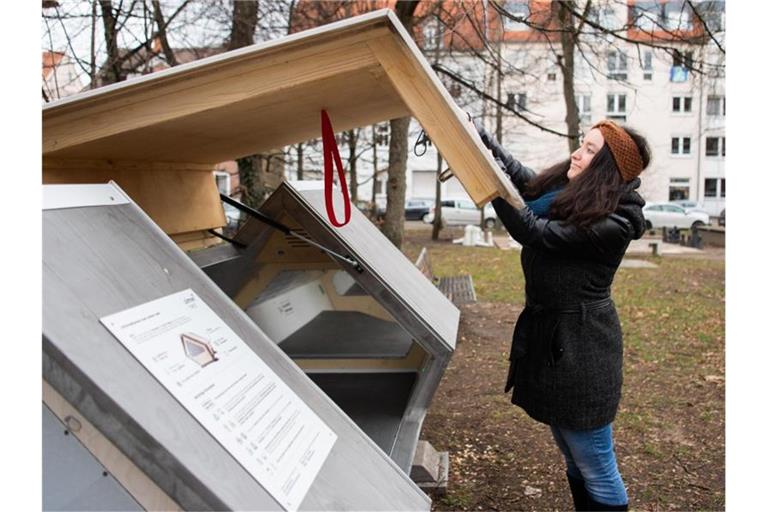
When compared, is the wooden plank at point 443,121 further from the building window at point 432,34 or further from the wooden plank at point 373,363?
the building window at point 432,34

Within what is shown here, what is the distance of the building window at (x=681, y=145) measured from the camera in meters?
40.8

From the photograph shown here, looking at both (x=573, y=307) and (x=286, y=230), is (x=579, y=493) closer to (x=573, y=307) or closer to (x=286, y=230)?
(x=573, y=307)

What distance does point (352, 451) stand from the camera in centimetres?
191

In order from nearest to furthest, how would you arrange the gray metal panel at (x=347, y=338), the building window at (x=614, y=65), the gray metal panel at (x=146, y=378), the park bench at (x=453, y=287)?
the gray metal panel at (x=146, y=378), the gray metal panel at (x=347, y=338), the building window at (x=614, y=65), the park bench at (x=453, y=287)

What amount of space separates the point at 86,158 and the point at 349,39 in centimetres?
128

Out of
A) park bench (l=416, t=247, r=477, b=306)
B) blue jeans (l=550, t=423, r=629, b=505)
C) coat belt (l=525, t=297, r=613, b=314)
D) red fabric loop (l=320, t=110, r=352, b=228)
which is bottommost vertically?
park bench (l=416, t=247, r=477, b=306)

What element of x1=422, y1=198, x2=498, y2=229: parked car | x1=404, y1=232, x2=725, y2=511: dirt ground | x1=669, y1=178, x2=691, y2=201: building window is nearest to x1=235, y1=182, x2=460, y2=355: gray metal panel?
x1=404, y1=232, x2=725, y2=511: dirt ground

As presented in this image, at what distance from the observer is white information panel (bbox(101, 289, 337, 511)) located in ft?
5.08

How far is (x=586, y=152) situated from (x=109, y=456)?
196 cm

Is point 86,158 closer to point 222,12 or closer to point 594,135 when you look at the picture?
point 594,135

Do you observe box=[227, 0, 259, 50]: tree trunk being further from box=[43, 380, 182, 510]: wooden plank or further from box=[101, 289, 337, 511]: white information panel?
box=[43, 380, 182, 510]: wooden plank

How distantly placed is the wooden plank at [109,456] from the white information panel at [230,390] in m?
0.16

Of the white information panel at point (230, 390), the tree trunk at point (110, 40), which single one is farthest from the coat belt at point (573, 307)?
the tree trunk at point (110, 40)

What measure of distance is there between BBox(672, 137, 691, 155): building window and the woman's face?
41621 mm
